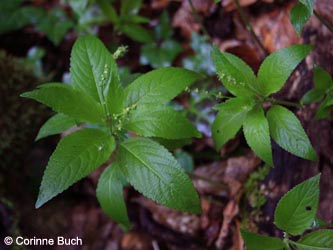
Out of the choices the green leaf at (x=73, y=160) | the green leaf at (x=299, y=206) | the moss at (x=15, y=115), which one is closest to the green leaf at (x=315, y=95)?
the green leaf at (x=299, y=206)

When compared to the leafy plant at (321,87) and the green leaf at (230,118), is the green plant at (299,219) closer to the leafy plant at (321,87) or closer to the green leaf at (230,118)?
the green leaf at (230,118)

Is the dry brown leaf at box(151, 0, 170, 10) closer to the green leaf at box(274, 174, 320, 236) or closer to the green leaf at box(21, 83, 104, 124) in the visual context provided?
the green leaf at box(21, 83, 104, 124)

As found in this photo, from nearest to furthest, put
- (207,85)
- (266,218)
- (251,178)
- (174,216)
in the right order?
(266,218) → (251,178) → (174,216) → (207,85)

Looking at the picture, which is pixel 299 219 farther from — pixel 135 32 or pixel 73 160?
pixel 135 32

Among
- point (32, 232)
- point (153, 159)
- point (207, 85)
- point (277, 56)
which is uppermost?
point (277, 56)

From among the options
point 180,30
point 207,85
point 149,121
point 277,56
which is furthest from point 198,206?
point 180,30

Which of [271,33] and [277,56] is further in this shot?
[271,33]

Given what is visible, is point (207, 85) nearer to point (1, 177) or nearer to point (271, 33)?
point (271, 33)

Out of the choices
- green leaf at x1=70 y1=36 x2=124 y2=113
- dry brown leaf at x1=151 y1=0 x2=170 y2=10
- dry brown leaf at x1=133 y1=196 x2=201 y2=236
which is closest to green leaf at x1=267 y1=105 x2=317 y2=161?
green leaf at x1=70 y1=36 x2=124 y2=113
